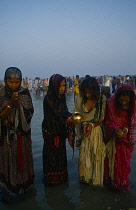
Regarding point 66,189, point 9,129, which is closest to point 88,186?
point 66,189

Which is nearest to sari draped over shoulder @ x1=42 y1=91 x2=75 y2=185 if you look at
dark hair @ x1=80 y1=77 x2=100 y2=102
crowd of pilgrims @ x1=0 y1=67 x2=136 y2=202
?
crowd of pilgrims @ x1=0 y1=67 x2=136 y2=202

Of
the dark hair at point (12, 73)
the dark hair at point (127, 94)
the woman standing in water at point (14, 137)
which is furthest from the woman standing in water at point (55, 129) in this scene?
the dark hair at point (127, 94)

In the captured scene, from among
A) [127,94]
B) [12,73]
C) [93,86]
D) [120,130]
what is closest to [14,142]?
[12,73]

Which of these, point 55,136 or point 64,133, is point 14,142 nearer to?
point 55,136

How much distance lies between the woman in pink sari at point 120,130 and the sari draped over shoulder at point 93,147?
0.12 meters

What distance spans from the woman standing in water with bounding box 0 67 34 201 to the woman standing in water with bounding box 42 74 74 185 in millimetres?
319

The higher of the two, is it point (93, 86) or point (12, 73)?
point (12, 73)

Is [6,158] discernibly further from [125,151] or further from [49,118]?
[125,151]

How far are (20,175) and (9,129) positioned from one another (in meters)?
0.72

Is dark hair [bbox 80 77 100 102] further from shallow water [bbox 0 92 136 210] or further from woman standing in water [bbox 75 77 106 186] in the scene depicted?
shallow water [bbox 0 92 136 210]

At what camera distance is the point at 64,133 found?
10.3 feet

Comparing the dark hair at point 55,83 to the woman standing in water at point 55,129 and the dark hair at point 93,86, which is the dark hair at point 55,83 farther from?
the dark hair at point 93,86

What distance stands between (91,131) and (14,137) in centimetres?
116

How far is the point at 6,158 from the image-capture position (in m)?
2.78
